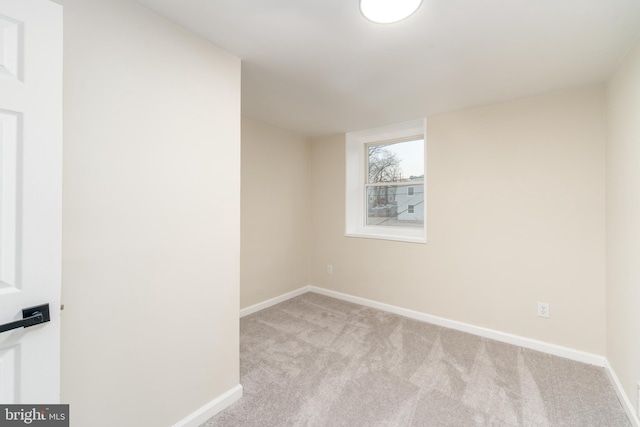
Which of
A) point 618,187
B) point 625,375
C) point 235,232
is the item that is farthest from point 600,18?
point 235,232

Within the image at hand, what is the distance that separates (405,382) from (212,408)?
133cm

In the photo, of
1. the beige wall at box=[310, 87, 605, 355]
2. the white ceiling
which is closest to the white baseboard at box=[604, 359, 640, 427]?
the beige wall at box=[310, 87, 605, 355]

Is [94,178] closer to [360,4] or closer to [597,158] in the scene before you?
[360,4]

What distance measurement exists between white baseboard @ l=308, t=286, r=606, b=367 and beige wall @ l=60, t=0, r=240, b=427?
6.70 ft

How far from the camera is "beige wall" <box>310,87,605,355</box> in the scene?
2.18m

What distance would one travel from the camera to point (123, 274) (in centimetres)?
129

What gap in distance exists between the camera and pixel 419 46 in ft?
5.38

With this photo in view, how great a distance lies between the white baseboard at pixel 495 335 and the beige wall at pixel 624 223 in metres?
0.16

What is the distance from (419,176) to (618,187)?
5.47 ft

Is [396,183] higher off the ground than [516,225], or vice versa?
[396,183]

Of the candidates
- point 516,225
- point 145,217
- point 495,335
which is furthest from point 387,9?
point 495,335

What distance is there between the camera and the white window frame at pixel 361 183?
3.33 meters

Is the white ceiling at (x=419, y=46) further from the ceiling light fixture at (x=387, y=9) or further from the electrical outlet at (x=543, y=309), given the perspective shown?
the electrical outlet at (x=543, y=309)

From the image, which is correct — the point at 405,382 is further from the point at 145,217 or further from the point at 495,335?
the point at 145,217
